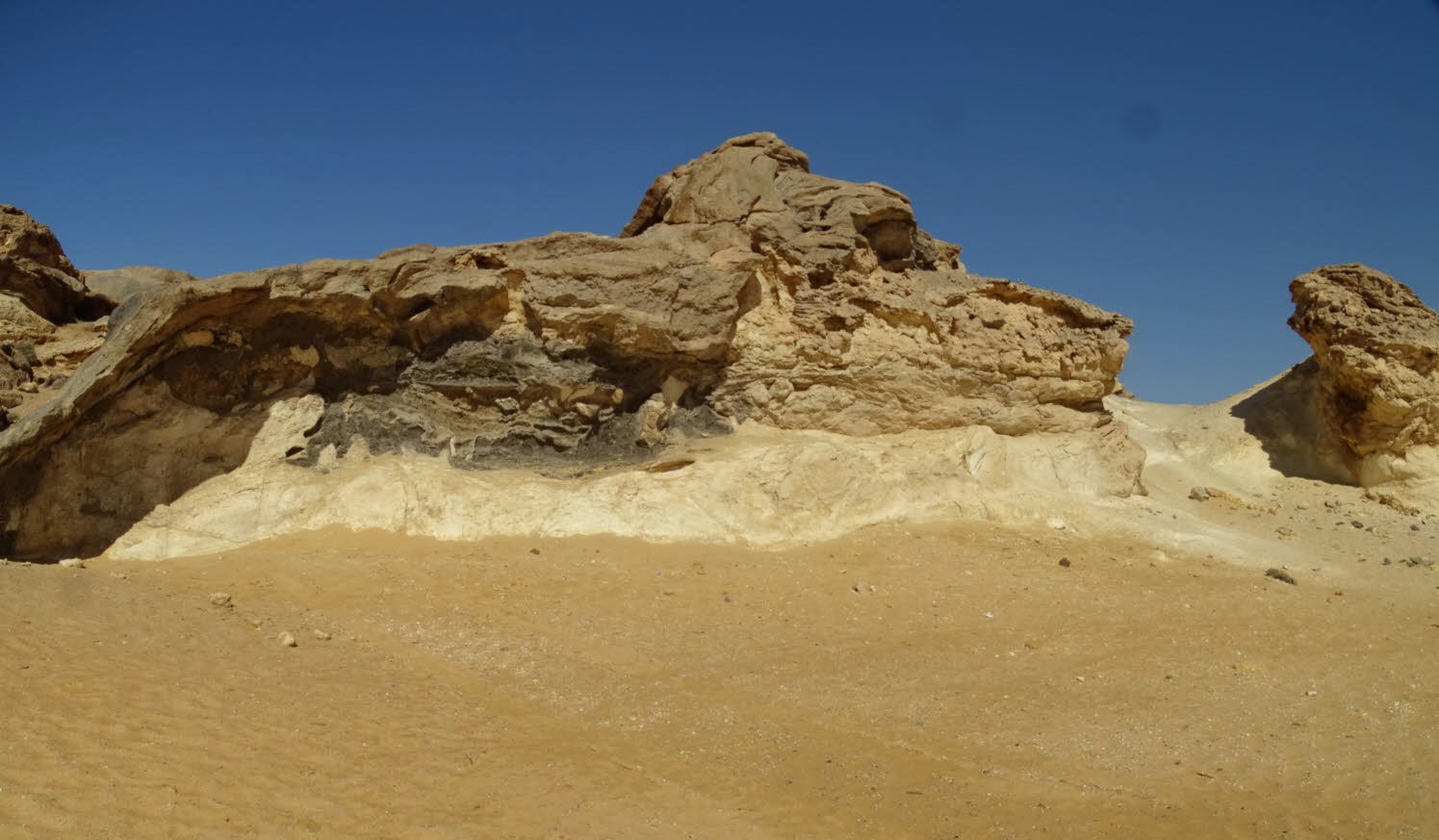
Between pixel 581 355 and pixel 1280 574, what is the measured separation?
740cm

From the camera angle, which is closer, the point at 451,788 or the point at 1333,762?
the point at 451,788

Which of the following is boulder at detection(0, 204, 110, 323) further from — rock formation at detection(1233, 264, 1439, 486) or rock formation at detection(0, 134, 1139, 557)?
rock formation at detection(1233, 264, 1439, 486)

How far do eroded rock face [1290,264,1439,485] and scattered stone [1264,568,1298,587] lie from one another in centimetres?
474

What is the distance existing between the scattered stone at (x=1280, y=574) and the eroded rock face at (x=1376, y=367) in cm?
474

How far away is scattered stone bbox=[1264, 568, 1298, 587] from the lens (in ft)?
30.0

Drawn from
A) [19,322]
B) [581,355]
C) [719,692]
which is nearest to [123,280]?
[19,322]

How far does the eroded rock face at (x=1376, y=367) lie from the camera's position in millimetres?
12430

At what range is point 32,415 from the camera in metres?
8.88

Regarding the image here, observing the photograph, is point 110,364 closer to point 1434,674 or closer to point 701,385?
point 701,385

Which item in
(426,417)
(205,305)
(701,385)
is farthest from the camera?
(701,385)

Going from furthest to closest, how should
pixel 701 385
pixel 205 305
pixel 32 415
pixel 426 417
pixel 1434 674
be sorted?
pixel 701 385
pixel 426 417
pixel 205 305
pixel 32 415
pixel 1434 674

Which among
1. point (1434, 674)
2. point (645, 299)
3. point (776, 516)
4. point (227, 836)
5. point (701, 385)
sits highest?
point (645, 299)

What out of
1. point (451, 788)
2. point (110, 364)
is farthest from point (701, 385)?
point (451, 788)

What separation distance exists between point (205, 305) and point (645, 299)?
448cm
